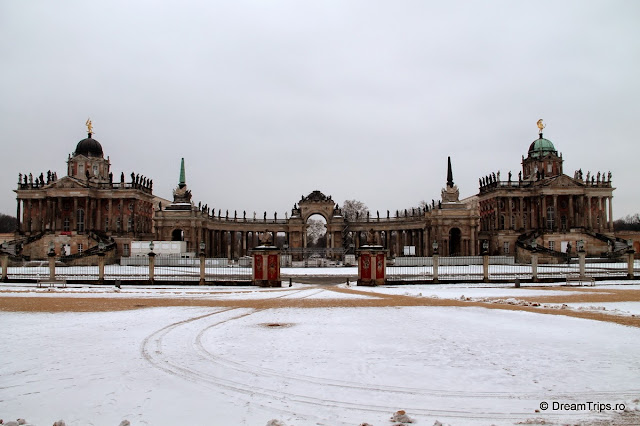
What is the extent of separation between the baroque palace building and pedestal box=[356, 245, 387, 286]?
98.5 feet

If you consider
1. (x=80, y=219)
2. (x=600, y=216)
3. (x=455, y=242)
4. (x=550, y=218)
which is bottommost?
(x=455, y=242)

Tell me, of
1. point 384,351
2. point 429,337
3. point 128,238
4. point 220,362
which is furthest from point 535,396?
point 128,238

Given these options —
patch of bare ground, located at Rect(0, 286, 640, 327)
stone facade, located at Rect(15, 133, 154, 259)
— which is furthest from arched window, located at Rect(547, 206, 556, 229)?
stone facade, located at Rect(15, 133, 154, 259)

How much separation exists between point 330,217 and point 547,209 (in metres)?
31.8

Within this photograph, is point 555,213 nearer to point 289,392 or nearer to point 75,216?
point 75,216

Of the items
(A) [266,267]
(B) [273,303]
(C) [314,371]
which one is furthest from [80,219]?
(C) [314,371]

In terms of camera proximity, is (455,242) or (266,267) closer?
(266,267)

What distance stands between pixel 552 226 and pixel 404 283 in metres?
46.1

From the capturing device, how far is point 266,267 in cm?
3544

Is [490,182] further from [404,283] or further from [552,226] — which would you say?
[404,283]

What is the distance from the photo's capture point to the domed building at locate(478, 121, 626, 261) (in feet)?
230

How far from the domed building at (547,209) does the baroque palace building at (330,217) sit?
142 millimetres

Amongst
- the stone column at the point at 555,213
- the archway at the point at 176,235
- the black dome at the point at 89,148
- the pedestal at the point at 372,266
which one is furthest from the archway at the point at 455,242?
the black dome at the point at 89,148

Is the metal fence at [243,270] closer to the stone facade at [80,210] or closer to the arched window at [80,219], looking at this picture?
the stone facade at [80,210]
